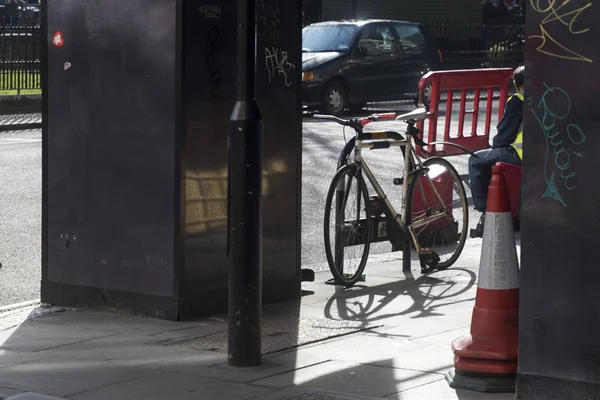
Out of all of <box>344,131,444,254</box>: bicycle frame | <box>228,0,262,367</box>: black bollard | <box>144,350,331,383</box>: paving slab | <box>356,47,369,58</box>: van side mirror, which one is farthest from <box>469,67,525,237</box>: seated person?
<box>356,47,369,58</box>: van side mirror

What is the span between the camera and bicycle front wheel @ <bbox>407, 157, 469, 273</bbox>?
921 cm

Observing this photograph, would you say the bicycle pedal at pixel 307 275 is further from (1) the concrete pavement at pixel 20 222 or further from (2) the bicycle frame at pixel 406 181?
(1) the concrete pavement at pixel 20 222

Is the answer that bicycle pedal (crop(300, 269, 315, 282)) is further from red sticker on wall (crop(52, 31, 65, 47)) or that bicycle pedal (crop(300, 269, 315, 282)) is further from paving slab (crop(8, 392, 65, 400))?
paving slab (crop(8, 392, 65, 400))

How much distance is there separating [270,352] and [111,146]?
6.07 ft

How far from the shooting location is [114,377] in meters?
5.95

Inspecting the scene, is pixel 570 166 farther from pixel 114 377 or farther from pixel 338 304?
pixel 338 304

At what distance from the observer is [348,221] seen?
8.58 meters

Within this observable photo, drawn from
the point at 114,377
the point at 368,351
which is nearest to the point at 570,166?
the point at 368,351

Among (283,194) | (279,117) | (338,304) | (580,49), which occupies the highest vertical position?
(580,49)

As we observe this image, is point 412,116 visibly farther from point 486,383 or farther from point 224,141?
point 486,383

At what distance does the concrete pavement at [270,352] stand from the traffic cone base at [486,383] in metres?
0.05

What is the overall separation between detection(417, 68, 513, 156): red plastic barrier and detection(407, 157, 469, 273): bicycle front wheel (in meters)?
4.28

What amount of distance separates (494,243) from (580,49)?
3.67 ft

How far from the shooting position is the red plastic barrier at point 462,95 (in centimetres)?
1476
